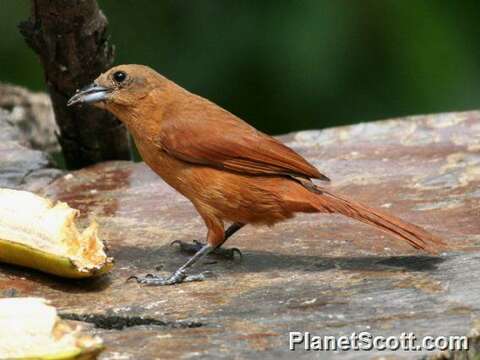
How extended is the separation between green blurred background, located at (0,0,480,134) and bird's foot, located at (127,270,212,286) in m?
3.21

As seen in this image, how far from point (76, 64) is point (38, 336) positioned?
9.29ft

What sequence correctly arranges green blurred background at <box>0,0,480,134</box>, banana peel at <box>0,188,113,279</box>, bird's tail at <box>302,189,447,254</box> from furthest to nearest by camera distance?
green blurred background at <box>0,0,480,134</box>, bird's tail at <box>302,189,447,254</box>, banana peel at <box>0,188,113,279</box>

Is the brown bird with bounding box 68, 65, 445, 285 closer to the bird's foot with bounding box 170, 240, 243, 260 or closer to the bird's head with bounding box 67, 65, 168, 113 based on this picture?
the bird's foot with bounding box 170, 240, 243, 260

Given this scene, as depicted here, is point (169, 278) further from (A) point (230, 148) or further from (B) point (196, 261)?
(A) point (230, 148)

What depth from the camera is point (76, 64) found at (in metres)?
6.20

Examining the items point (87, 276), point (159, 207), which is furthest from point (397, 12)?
point (87, 276)

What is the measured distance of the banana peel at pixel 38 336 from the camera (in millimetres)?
3439

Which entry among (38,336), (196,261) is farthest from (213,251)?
(38,336)

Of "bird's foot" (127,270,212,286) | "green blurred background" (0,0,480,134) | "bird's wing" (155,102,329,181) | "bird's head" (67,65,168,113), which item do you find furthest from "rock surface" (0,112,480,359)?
"green blurred background" (0,0,480,134)

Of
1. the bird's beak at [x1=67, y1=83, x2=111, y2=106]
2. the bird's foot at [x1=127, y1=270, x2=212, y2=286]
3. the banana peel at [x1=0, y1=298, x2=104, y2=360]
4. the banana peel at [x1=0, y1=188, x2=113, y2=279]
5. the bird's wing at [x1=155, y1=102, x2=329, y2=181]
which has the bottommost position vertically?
the bird's foot at [x1=127, y1=270, x2=212, y2=286]

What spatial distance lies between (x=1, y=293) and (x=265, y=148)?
1161 millimetres

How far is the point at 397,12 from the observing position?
7.87m

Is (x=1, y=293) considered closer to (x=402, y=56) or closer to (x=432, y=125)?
(x=432, y=125)

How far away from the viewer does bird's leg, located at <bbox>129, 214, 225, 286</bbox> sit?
4.64m
